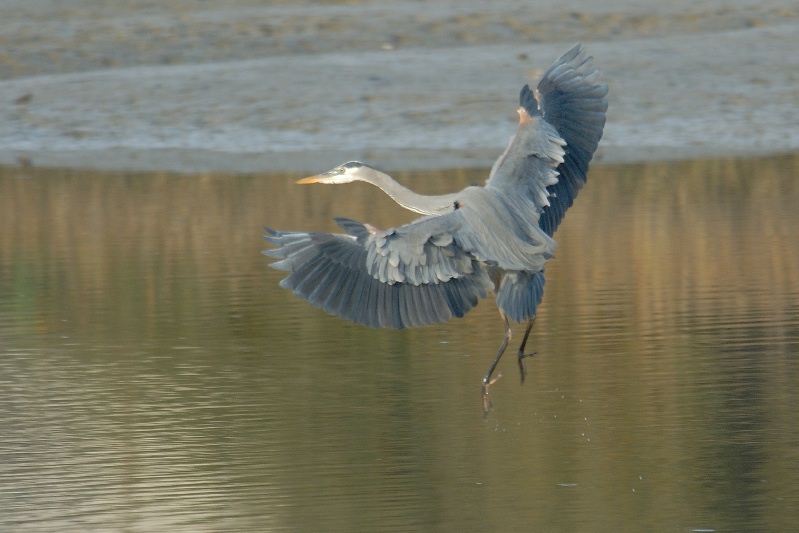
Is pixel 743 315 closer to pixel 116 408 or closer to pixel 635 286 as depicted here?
pixel 635 286

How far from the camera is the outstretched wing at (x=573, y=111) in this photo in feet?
25.9

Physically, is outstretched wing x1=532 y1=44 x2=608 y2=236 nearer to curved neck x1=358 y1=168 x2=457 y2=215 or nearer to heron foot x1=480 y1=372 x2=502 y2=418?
curved neck x1=358 y1=168 x2=457 y2=215

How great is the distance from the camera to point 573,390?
21.7 ft

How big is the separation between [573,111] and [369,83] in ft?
29.0

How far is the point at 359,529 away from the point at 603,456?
1098mm

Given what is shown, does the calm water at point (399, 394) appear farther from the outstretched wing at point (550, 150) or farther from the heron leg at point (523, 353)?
the outstretched wing at point (550, 150)

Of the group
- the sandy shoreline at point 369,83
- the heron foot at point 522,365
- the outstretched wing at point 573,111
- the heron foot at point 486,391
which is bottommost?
the heron foot at point 486,391

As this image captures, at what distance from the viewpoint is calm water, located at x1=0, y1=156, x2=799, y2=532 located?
5.15m

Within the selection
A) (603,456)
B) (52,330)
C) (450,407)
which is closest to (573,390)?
(450,407)

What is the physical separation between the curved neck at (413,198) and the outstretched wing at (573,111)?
2.52 ft

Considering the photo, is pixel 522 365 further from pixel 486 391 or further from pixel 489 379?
pixel 486 391

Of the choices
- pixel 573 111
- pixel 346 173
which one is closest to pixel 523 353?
pixel 346 173

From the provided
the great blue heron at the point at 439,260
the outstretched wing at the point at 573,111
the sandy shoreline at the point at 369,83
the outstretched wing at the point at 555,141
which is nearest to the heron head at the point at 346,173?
the great blue heron at the point at 439,260

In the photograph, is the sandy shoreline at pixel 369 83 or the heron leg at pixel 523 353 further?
the sandy shoreline at pixel 369 83
